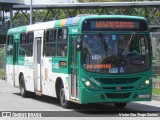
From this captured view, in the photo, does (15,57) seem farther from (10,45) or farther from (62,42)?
(62,42)

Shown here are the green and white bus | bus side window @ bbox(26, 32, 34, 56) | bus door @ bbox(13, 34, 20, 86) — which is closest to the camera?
the green and white bus

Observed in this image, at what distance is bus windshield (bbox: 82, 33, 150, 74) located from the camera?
15.1 metres

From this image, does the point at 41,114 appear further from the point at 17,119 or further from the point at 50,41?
the point at 50,41

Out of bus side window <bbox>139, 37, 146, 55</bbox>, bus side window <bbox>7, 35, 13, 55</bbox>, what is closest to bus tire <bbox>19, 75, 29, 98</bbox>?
bus side window <bbox>7, 35, 13, 55</bbox>

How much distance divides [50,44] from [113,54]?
3.65 meters

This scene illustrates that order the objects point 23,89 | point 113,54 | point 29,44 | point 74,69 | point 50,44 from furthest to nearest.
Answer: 1. point 23,89
2. point 29,44
3. point 50,44
4. point 74,69
5. point 113,54

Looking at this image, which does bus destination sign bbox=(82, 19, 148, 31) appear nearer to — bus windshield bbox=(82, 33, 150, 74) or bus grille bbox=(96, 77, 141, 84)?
bus windshield bbox=(82, 33, 150, 74)

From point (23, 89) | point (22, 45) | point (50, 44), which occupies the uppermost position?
point (50, 44)

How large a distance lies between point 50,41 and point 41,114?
3.84 meters

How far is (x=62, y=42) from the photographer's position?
1691 cm

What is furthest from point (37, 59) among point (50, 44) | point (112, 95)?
point (112, 95)

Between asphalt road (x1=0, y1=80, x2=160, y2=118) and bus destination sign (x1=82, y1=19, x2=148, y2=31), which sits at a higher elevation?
bus destination sign (x1=82, y1=19, x2=148, y2=31)

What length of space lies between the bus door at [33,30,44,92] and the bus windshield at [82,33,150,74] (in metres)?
4.59

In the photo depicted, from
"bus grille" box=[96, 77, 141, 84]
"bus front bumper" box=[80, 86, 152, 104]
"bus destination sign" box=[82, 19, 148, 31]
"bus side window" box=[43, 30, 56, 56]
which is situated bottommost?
"bus front bumper" box=[80, 86, 152, 104]
